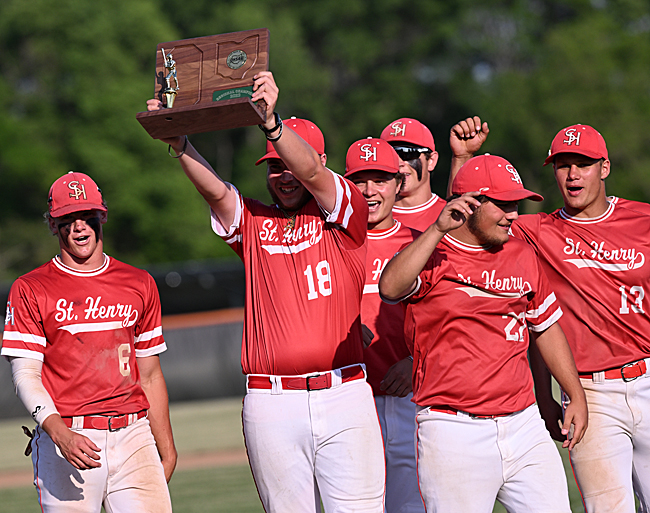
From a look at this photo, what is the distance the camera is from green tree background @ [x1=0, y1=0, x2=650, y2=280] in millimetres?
39625

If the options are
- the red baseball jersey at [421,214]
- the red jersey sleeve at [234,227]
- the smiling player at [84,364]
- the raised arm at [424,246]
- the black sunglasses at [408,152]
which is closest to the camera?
the raised arm at [424,246]

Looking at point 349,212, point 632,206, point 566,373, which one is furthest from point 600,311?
point 349,212

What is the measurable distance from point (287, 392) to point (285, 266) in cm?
67

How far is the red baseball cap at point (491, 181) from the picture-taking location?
194 inches

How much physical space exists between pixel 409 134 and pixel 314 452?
272 cm

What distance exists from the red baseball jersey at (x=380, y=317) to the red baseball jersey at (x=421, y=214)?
44cm

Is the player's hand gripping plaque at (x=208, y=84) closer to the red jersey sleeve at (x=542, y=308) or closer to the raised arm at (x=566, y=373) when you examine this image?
the red jersey sleeve at (x=542, y=308)

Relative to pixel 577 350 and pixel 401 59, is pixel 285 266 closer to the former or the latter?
pixel 577 350

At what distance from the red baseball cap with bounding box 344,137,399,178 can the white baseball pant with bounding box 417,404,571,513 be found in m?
1.66

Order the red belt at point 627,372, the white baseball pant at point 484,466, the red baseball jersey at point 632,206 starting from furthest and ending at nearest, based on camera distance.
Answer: the red baseball jersey at point 632,206
the red belt at point 627,372
the white baseball pant at point 484,466

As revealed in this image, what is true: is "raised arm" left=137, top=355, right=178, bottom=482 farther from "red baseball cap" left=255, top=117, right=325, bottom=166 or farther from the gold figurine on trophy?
the gold figurine on trophy

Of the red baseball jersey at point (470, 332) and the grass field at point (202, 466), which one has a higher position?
the red baseball jersey at point (470, 332)

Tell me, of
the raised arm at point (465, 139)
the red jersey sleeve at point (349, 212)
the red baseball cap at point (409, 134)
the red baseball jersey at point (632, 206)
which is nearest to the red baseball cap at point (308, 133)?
the red jersey sleeve at point (349, 212)

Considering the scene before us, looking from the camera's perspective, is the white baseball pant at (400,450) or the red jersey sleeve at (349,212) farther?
the white baseball pant at (400,450)
